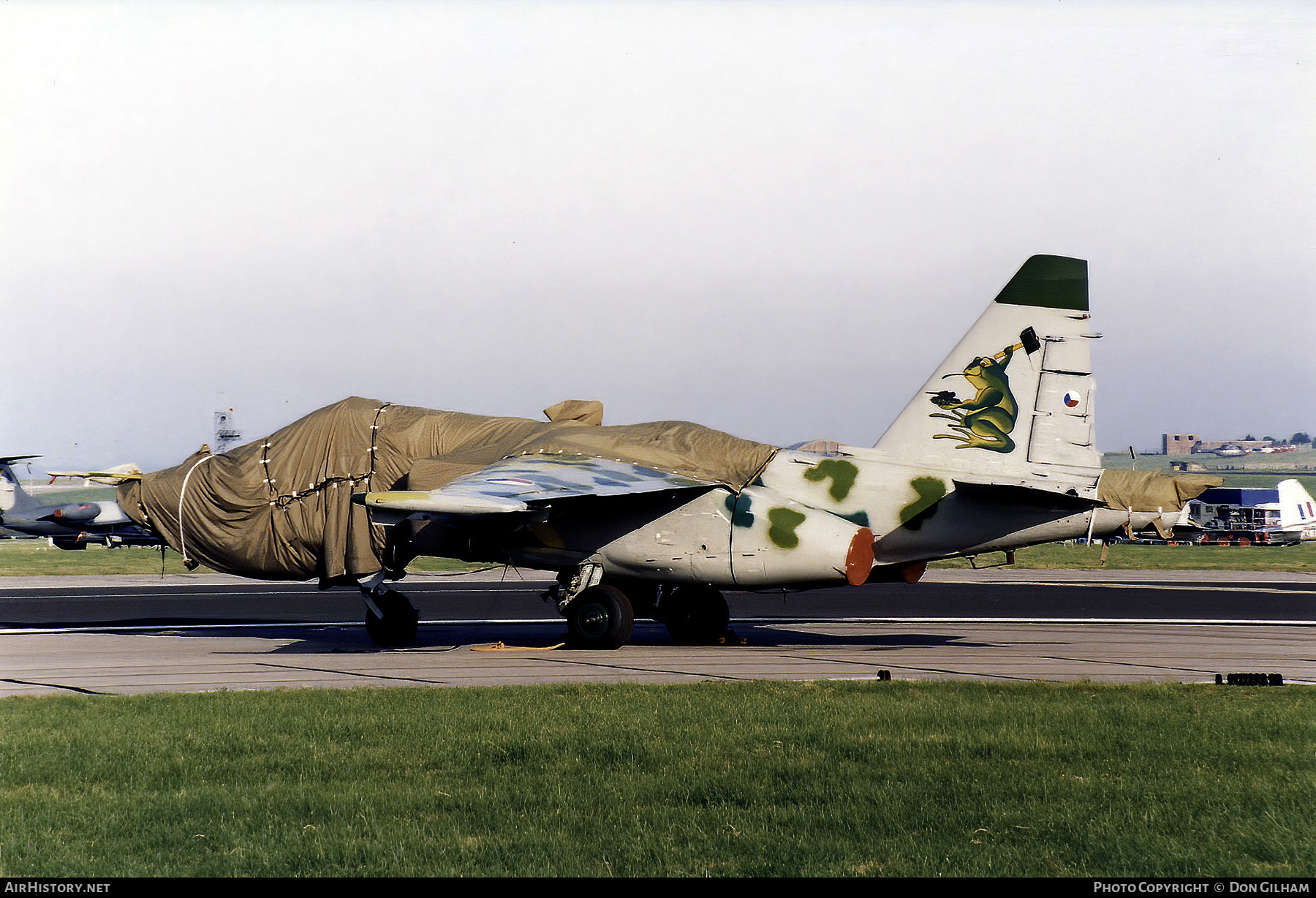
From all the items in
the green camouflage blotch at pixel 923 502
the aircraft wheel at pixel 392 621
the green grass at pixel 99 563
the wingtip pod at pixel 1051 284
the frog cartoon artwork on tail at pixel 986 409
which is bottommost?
the green grass at pixel 99 563

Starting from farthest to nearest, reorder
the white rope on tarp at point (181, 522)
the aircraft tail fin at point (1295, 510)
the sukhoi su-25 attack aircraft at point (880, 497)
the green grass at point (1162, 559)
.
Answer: the aircraft tail fin at point (1295, 510) → the green grass at point (1162, 559) → the white rope on tarp at point (181, 522) → the sukhoi su-25 attack aircraft at point (880, 497)

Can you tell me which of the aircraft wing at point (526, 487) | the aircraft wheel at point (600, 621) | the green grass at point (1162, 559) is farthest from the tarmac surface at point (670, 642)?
the green grass at point (1162, 559)

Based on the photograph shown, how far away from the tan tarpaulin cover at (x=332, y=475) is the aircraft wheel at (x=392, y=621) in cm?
90

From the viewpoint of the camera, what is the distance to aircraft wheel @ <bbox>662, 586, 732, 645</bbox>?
68.9 ft

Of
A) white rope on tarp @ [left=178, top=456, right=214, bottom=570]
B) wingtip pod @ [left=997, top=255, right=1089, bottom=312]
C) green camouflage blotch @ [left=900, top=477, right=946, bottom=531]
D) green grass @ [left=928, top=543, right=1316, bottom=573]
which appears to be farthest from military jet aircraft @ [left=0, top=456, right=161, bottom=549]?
wingtip pod @ [left=997, top=255, right=1089, bottom=312]

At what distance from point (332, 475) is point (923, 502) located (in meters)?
10.00

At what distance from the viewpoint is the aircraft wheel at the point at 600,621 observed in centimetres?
1933

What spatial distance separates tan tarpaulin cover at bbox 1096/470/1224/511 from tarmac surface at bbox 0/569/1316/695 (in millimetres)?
2576

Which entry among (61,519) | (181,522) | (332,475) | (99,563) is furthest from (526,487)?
A: (99,563)

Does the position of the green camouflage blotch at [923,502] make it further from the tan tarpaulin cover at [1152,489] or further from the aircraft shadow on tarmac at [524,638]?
the tan tarpaulin cover at [1152,489]

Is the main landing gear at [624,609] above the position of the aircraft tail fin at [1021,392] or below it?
below

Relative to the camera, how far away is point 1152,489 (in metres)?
30.3

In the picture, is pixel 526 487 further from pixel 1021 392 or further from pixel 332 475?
pixel 1021 392
